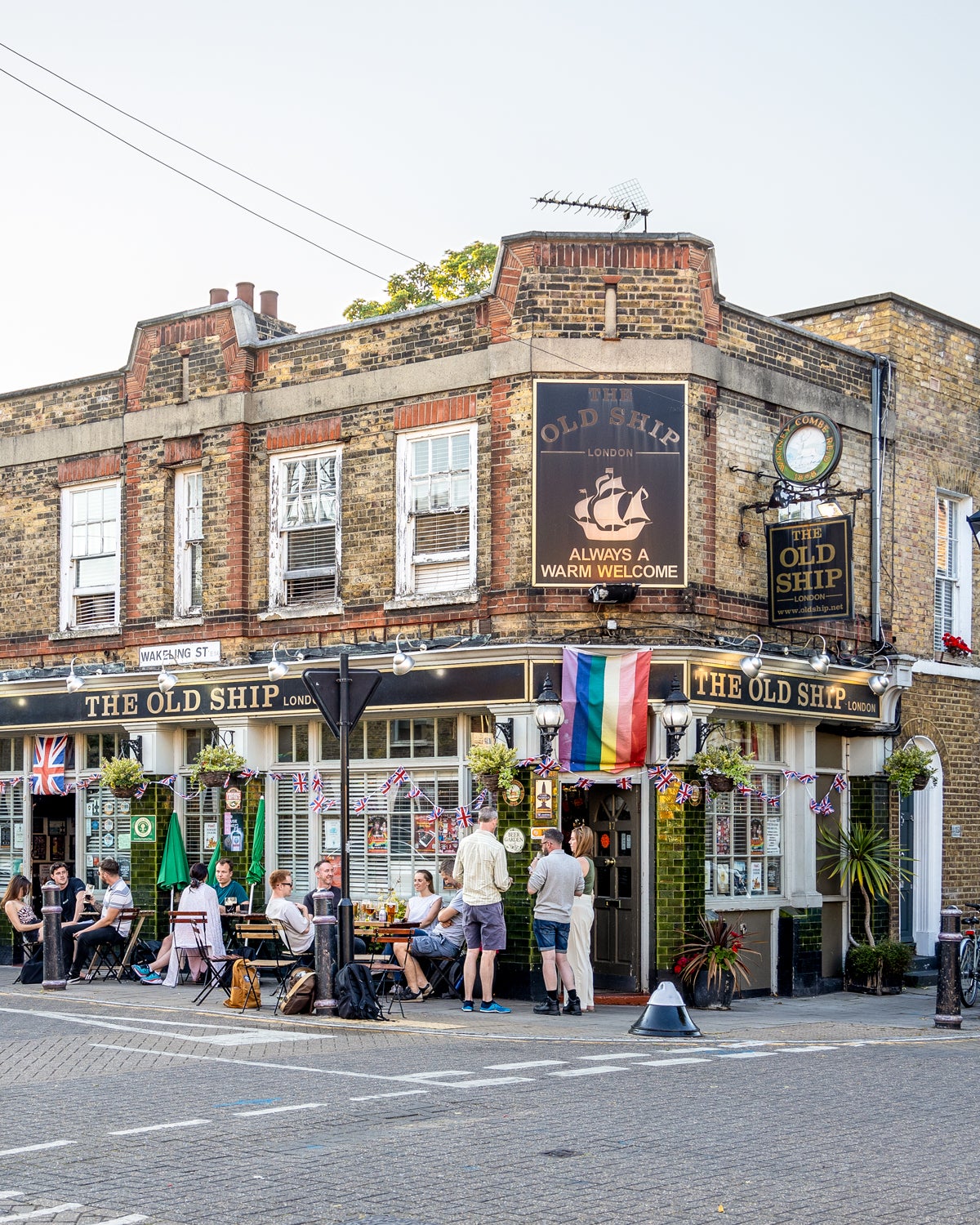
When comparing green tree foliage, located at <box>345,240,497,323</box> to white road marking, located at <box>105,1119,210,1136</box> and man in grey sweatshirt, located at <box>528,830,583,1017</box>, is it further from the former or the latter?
white road marking, located at <box>105,1119,210,1136</box>

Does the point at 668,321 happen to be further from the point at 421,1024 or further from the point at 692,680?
the point at 421,1024

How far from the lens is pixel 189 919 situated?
16.8 metres

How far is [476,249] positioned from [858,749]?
49.9ft

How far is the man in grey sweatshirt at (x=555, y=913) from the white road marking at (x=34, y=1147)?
7201 millimetres

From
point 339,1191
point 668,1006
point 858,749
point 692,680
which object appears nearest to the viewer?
point 339,1191

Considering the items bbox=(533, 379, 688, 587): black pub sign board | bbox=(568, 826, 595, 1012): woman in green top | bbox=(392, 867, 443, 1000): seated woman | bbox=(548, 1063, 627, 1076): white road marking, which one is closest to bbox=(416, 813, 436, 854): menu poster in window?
bbox=(392, 867, 443, 1000): seated woman

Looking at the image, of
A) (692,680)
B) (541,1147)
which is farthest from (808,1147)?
(692,680)

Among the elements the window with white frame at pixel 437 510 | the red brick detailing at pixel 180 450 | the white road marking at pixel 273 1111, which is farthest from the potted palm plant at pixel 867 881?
the white road marking at pixel 273 1111

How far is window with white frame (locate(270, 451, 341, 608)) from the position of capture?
18.5 m

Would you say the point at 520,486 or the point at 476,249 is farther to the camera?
the point at 476,249

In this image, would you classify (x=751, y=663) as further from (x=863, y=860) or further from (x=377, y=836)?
(x=377, y=836)

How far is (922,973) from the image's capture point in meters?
19.3

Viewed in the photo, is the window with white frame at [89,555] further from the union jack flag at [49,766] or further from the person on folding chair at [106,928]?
the person on folding chair at [106,928]

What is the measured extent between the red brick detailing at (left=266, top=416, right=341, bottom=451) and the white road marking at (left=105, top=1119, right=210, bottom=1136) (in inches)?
418
